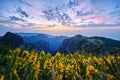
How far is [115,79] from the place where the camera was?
17.7 metres

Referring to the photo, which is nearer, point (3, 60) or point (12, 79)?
point (12, 79)

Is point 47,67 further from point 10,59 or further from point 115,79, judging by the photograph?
point 115,79

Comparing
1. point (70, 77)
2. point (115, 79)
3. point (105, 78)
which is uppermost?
point (105, 78)

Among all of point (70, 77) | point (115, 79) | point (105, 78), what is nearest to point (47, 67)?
point (70, 77)

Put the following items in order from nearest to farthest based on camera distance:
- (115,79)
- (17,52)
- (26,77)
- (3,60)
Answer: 1. (115,79)
2. (26,77)
3. (3,60)
4. (17,52)

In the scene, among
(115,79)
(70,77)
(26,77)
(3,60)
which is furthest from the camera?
(3,60)

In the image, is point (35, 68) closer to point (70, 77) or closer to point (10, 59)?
point (70, 77)

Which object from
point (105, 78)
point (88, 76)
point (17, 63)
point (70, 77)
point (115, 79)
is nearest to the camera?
point (105, 78)

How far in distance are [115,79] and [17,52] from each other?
24731 millimetres

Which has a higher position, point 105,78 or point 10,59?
point 105,78

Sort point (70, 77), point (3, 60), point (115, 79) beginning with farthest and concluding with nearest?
1. point (3, 60)
2. point (70, 77)
3. point (115, 79)

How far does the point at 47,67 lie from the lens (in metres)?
29.5

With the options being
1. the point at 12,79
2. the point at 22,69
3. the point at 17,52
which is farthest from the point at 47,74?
the point at 17,52

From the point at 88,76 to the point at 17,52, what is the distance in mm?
19300
